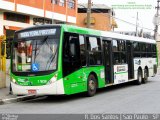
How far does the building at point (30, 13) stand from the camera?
3014 centimetres

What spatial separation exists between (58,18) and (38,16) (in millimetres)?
3491

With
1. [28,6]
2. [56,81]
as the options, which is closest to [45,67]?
[56,81]

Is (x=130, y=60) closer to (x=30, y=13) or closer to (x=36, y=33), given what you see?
(x=36, y=33)

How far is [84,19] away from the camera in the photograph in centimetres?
5912

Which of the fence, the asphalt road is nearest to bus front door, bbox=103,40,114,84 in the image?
the asphalt road

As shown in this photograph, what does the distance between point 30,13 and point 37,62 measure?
736 inches

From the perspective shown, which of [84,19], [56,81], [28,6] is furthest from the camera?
[84,19]

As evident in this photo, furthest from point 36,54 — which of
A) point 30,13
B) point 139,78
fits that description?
point 30,13

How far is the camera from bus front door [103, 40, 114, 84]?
1797 cm

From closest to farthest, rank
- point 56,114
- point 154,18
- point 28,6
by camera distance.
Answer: point 56,114
point 28,6
point 154,18

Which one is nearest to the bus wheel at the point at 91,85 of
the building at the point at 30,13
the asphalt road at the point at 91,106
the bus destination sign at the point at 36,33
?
the asphalt road at the point at 91,106

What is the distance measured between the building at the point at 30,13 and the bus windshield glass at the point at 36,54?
1272cm

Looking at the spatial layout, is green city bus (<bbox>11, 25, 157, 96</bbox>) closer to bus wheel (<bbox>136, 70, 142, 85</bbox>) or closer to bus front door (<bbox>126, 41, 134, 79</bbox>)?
bus front door (<bbox>126, 41, 134, 79</bbox>)

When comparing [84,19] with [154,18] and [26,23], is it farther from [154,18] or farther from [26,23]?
[26,23]
